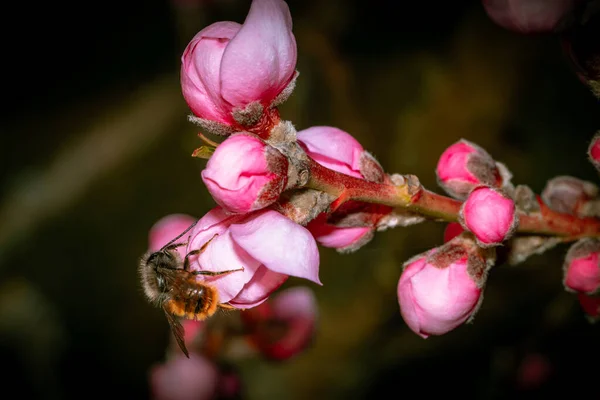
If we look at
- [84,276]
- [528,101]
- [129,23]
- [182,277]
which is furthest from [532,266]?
[129,23]

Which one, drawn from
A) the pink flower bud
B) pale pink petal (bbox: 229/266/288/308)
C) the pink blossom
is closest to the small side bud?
the pink flower bud

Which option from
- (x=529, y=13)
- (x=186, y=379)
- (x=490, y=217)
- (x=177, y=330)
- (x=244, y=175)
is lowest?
(x=186, y=379)

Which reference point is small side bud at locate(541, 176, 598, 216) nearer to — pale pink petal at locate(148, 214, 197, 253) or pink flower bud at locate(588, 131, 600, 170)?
pink flower bud at locate(588, 131, 600, 170)

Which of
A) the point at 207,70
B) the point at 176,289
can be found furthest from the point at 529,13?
the point at 176,289

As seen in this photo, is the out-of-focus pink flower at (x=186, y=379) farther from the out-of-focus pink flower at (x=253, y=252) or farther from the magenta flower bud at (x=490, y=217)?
the magenta flower bud at (x=490, y=217)

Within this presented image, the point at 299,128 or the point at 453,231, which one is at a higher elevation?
the point at 453,231

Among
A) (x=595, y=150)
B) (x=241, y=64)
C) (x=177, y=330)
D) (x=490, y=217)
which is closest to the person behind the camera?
(x=241, y=64)

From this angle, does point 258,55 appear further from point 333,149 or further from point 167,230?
point 167,230

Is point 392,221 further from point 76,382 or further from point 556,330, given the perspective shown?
point 76,382
